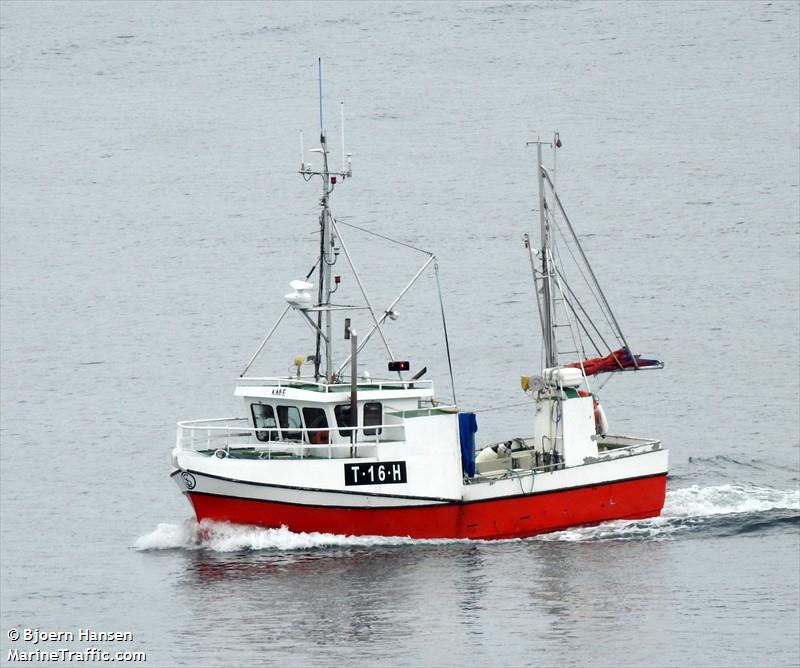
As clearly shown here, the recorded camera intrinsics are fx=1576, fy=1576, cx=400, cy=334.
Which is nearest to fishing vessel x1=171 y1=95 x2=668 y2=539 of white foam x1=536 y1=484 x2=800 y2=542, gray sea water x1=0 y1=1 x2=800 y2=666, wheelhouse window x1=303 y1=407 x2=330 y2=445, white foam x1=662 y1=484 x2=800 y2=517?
wheelhouse window x1=303 y1=407 x2=330 y2=445

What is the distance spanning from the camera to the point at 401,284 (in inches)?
2729

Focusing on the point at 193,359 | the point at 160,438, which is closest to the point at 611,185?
the point at 193,359

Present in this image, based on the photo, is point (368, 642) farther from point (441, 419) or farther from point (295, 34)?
point (295, 34)

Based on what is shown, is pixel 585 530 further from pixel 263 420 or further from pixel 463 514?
pixel 263 420

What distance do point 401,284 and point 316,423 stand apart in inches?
1368

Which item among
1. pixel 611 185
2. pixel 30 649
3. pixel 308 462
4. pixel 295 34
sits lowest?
pixel 30 649

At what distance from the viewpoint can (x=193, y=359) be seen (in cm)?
6031

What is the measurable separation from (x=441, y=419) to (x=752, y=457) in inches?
561

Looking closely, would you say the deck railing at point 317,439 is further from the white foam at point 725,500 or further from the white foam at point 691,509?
the white foam at point 725,500

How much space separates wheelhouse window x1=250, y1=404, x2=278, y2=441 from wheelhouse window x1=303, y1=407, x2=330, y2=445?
32.4 inches

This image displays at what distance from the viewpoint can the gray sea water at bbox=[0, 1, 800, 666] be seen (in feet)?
101

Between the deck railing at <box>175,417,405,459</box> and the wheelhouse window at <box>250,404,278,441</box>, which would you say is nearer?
the deck railing at <box>175,417,405,459</box>

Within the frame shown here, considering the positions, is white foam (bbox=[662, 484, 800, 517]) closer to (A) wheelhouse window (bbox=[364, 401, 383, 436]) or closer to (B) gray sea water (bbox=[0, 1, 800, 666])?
(B) gray sea water (bbox=[0, 1, 800, 666])

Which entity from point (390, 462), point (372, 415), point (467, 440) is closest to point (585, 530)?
point (467, 440)
